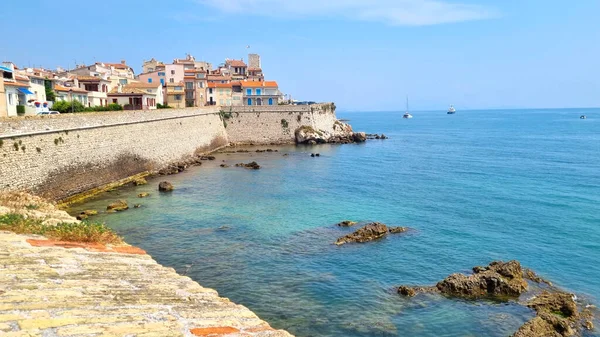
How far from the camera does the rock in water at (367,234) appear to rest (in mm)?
24219

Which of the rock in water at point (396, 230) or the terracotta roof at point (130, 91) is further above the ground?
the terracotta roof at point (130, 91)

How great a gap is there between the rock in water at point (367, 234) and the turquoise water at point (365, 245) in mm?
636

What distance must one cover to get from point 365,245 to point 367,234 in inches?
45.0

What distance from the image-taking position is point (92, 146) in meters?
35.4

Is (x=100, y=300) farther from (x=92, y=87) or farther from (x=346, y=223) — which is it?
(x=92, y=87)

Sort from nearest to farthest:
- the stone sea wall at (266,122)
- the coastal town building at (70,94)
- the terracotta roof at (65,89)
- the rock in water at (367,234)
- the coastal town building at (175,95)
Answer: the rock in water at (367,234)
the terracotta roof at (65,89)
the coastal town building at (70,94)
the stone sea wall at (266,122)
the coastal town building at (175,95)

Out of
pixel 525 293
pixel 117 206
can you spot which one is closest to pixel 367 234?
pixel 525 293

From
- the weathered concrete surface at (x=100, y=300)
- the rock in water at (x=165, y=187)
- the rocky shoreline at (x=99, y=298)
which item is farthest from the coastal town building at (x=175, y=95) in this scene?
the weathered concrete surface at (x=100, y=300)

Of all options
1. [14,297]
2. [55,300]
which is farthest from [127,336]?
[14,297]

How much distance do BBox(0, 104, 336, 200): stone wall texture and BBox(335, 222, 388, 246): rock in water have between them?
1940 cm

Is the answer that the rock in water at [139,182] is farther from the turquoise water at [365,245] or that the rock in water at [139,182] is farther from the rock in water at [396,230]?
the rock in water at [396,230]

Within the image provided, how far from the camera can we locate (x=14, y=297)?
6605mm

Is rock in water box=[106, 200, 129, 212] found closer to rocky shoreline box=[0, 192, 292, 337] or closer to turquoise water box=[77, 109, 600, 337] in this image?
turquoise water box=[77, 109, 600, 337]

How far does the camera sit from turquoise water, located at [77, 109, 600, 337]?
648 inches
